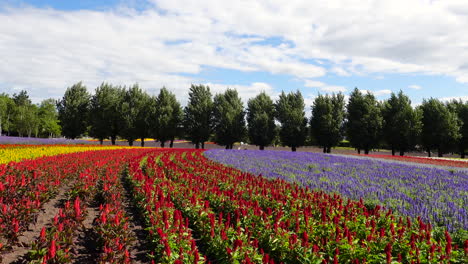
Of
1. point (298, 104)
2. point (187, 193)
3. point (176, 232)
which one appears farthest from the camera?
point (298, 104)

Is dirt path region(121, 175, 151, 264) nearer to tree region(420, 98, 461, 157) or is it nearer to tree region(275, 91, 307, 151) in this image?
tree region(275, 91, 307, 151)

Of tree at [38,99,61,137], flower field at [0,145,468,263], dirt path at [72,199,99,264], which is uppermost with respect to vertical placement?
tree at [38,99,61,137]

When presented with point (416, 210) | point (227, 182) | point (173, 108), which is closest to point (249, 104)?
point (173, 108)

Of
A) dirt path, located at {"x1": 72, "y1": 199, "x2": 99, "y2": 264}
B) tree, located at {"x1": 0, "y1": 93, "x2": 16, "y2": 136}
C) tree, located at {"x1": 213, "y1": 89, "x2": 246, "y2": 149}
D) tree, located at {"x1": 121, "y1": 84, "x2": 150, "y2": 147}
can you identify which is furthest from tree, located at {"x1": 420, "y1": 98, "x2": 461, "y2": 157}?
tree, located at {"x1": 0, "y1": 93, "x2": 16, "y2": 136}

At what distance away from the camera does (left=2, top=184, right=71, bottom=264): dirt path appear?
5.90 meters

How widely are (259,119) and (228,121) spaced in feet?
16.0

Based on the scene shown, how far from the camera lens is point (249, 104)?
5047 centimetres

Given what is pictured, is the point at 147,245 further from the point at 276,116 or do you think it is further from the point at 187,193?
the point at 276,116

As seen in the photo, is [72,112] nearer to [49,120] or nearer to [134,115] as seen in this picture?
[134,115]

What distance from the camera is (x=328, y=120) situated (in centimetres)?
4306

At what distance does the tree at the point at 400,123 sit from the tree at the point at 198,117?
84.6 ft

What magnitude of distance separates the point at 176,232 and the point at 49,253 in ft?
7.18

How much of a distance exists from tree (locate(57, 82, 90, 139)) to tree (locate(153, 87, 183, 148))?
13.5 metres

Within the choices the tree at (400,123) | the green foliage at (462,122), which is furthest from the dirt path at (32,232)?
the green foliage at (462,122)
